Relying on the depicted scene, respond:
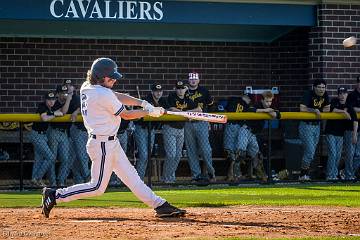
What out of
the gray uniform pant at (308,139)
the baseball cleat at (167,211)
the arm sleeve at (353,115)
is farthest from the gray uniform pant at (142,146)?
the baseball cleat at (167,211)

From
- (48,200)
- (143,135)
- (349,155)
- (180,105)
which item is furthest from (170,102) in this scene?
(48,200)

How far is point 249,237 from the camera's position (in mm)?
9961

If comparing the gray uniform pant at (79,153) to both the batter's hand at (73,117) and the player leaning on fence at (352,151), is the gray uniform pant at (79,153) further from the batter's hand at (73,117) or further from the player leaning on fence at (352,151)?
the player leaning on fence at (352,151)

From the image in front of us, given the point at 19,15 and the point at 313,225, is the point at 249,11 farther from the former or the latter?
the point at 313,225

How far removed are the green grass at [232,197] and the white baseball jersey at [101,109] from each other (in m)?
2.67

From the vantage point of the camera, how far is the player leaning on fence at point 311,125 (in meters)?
19.2

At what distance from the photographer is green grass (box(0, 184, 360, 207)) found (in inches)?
559

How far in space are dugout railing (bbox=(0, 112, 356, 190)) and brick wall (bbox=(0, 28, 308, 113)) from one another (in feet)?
7.14

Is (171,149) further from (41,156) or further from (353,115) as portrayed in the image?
(353,115)

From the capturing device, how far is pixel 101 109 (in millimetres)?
11445

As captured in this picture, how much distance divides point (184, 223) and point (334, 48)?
10.9 metres

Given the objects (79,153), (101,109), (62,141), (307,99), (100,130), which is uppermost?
(307,99)

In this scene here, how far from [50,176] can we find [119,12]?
3.91m

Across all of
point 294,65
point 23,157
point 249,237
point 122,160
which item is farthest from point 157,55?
point 249,237
